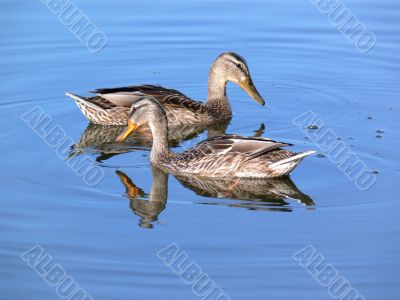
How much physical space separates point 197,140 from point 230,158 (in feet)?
6.83

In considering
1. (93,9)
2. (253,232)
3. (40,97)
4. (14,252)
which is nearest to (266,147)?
(253,232)

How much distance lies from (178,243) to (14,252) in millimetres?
1555

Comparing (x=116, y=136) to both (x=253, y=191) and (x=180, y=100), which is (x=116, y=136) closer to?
(x=180, y=100)

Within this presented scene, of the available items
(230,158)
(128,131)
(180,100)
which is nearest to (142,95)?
(180,100)

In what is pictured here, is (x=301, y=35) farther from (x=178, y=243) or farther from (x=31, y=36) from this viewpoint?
(x=178, y=243)

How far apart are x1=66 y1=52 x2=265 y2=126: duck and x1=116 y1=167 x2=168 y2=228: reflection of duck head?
7.86 ft

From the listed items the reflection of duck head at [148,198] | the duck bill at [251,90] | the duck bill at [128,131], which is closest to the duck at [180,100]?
the duck bill at [251,90]

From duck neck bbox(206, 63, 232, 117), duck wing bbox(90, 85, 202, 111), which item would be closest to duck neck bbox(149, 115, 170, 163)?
duck wing bbox(90, 85, 202, 111)

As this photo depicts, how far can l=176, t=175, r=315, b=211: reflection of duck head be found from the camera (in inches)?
390

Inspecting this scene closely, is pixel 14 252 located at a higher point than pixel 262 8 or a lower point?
lower

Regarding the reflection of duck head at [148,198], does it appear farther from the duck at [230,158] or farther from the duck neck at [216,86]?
the duck neck at [216,86]

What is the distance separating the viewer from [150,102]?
37.9 ft

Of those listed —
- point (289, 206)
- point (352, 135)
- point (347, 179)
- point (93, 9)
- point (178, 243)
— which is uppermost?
point (93, 9)

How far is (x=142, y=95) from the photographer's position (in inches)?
510
